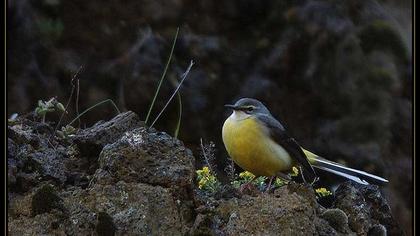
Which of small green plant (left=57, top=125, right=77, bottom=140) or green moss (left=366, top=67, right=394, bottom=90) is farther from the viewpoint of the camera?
green moss (left=366, top=67, right=394, bottom=90)

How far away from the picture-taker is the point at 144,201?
78.5 inches

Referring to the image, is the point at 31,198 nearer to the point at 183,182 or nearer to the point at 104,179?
the point at 104,179

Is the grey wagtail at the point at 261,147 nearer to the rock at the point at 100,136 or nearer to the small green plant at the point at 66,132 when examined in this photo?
the rock at the point at 100,136

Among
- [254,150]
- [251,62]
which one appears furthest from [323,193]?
[251,62]

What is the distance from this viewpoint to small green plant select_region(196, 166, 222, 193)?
7.23 ft

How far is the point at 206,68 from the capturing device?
144 inches

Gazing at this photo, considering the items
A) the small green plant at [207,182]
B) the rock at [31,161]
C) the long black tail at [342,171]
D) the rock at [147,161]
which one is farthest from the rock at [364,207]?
the rock at [31,161]

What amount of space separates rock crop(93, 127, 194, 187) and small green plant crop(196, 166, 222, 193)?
0.19 meters

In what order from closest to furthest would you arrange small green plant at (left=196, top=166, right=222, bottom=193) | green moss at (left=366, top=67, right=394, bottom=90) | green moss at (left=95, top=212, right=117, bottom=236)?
green moss at (left=95, top=212, right=117, bottom=236) < small green plant at (left=196, top=166, right=222, bottom=193) < green moss at (left=366, top=67, right=394, bottom=90)

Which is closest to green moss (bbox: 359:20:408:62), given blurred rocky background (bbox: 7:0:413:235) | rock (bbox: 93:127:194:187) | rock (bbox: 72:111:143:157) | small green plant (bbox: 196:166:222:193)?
blurred rocky background (bbox: 7:0:413:235)

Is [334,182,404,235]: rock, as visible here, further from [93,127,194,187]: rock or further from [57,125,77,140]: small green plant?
[57,125,77,140]: small green plant

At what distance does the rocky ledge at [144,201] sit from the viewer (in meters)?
2.00

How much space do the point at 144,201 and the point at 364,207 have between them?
65 centimetres

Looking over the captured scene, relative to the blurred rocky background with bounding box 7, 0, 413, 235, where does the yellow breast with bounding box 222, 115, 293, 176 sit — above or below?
above
